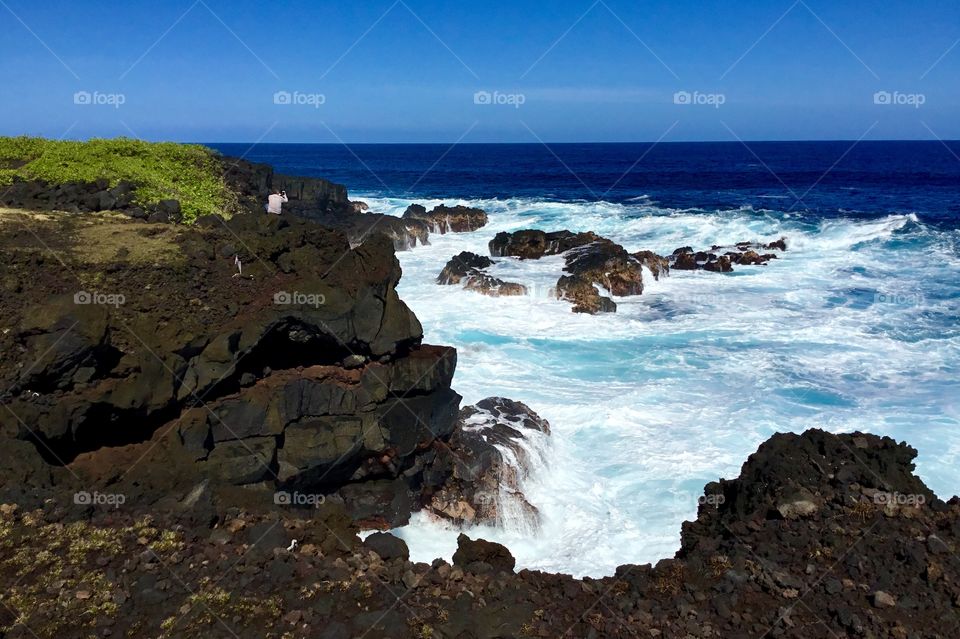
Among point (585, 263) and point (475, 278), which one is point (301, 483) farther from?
point (585, 263)

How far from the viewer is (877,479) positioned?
1005 cm

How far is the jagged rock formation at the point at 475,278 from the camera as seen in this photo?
3006cm

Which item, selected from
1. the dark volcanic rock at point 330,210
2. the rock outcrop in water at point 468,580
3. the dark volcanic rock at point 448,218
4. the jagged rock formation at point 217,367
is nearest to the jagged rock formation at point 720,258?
the dark volcanic rock at point 448,218

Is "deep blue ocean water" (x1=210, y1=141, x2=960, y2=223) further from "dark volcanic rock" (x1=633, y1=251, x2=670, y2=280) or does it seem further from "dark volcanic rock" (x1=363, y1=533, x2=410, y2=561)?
"dark volcanic rock" (x1=363, y1=533, x2=410, y2=561)

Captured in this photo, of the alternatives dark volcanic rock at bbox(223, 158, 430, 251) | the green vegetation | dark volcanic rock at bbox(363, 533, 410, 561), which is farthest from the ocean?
the green vegetation

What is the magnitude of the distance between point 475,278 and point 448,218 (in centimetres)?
1773

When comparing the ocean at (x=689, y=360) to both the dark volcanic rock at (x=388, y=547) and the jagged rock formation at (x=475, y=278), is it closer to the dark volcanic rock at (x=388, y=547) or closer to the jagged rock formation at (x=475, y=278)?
the jagged rock formation at (x=475, y=278)

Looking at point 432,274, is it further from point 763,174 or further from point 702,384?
point 763,174

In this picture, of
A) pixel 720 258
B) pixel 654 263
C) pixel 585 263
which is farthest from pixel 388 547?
pixel 720 258

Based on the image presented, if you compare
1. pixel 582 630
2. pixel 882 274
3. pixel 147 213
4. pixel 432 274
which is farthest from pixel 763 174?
pixel 582 630

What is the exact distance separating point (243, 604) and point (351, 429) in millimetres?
5458

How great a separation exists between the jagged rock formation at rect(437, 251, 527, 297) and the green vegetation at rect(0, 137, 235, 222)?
34.4 feet

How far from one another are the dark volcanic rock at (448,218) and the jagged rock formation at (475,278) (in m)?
12.9

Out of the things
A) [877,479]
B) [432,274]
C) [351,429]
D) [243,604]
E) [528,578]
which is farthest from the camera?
[432,274]
